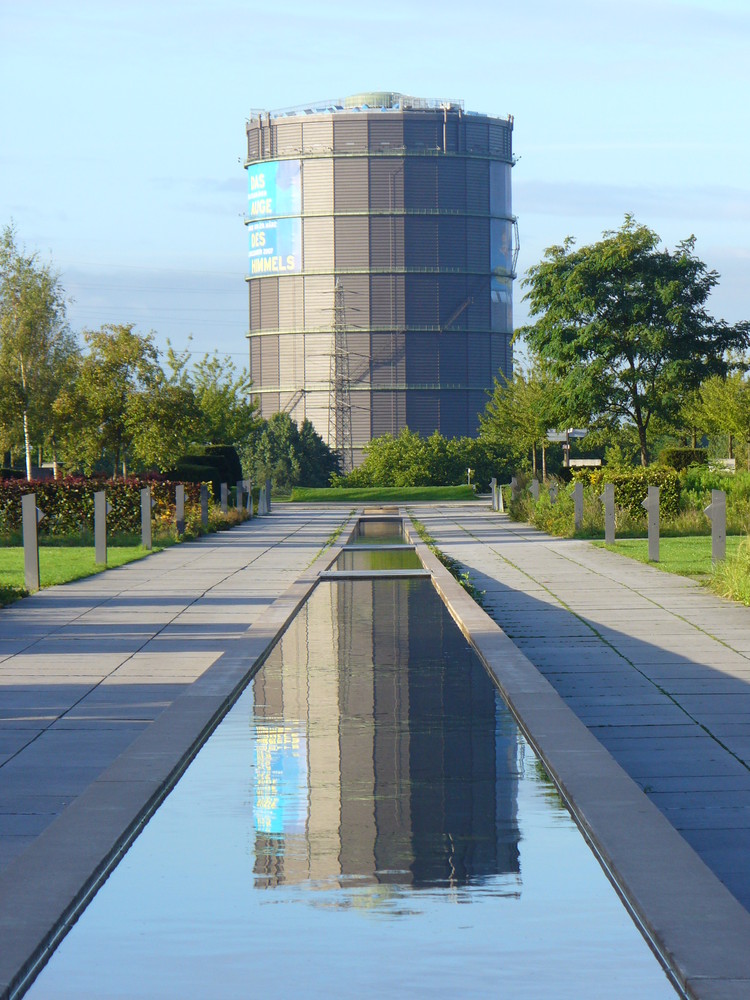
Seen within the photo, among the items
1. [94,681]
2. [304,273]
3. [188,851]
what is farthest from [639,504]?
[304,273]

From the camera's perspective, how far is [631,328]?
3712 cm

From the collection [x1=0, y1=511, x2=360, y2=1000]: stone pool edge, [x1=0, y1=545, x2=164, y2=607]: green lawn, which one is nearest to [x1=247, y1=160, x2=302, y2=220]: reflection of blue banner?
[x1=0, y1=545, x2=164, y2=607]: green lawn

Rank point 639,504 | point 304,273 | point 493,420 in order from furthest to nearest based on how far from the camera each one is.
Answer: point 304,273, point 493,420, point 639,504

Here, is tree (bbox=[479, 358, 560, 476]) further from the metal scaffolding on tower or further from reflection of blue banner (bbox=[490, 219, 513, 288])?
reflection of blue banner (bbox=[490, 219, 513, 288])

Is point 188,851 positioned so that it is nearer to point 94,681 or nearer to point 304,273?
point 94,681

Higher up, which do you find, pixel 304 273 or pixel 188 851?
pixel 304 273

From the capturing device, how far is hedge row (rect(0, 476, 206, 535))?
25.0 m

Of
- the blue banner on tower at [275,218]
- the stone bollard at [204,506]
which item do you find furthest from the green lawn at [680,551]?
the blue banner on tower at [275,218]

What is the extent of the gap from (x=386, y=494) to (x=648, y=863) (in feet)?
180

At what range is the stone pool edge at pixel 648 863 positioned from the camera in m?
3.56

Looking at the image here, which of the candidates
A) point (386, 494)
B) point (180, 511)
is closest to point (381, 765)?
point (180, 511)

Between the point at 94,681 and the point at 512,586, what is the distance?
290 inches

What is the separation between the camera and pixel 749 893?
428cm

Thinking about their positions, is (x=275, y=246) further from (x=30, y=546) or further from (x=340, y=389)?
(x=30, y=546)
